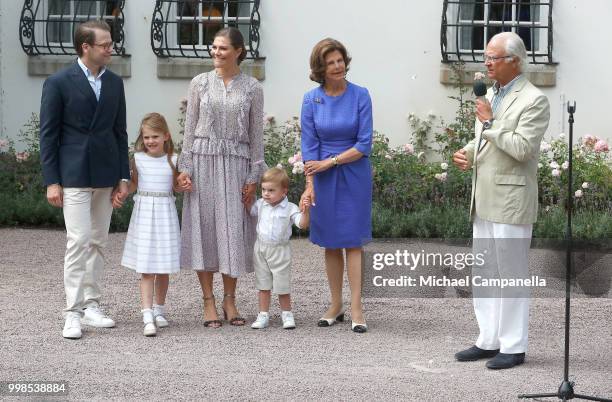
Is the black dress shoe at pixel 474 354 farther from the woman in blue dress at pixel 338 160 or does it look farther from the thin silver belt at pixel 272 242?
the thin silver belt at pixel 272 242

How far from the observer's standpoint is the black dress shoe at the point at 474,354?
7504mm

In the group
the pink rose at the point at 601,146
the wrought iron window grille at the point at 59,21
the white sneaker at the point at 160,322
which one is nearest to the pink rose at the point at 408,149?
the pink rose at the point at 601,146

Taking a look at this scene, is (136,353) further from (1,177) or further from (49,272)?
(1,177)

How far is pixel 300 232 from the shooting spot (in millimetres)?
12391

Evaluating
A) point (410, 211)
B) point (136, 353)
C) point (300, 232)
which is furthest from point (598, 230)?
point (136, 353)

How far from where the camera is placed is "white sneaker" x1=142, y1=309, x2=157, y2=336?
810cm

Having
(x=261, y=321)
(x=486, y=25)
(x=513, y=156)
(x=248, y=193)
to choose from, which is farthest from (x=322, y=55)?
(x=486, y=25)

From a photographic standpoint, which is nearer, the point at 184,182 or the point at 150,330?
the point at 150,330

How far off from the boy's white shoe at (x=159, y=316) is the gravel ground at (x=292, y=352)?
0.31ft

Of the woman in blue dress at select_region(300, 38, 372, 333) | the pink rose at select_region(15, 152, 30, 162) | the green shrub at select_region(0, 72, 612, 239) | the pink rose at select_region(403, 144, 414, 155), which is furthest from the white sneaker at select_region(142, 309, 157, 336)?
the pink rose at select_region(15, 152, 30, 162)

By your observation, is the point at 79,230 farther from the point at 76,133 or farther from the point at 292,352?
the point at 292,352

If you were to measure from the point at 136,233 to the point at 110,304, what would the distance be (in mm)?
972

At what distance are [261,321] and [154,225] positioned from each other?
919 millimetres

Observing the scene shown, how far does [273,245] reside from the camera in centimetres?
841
